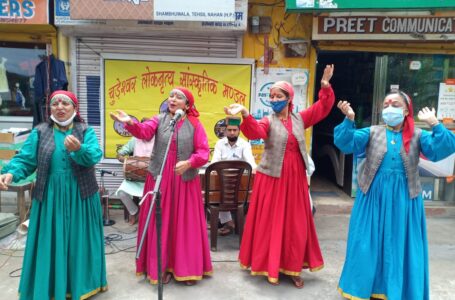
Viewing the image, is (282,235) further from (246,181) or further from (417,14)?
(417,14)

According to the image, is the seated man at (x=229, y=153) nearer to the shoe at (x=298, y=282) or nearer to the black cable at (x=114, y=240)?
the black cable at (x=114, y=240)

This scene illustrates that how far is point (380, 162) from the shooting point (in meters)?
3.34

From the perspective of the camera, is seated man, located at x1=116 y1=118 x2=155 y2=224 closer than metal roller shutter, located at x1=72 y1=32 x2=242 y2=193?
Yes

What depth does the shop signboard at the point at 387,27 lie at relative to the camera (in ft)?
19.1

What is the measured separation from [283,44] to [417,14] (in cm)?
199

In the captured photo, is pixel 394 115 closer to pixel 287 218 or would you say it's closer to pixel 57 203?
pixel 287 218

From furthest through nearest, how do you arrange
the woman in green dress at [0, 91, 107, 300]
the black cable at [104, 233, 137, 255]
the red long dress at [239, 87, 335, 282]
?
the black cable at [104, 233, 137, 255] < the red long dress at [239, 87, 335, 282] < the woman in green dress at [0, 91, 107, 300]

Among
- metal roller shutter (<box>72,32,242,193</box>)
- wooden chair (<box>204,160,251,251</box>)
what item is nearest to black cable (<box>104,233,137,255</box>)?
wooden chair (<box>204,160,251,251</box>)

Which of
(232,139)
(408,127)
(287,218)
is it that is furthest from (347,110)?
(232,139)

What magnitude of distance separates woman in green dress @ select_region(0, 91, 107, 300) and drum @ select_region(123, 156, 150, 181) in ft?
6.87

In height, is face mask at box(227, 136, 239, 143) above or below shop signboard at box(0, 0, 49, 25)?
below

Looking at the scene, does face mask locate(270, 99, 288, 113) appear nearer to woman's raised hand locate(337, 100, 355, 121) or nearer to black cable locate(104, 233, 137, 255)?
woman's raised hand locate(337, 100, 355, 121)

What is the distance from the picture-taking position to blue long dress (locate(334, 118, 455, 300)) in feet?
10.8

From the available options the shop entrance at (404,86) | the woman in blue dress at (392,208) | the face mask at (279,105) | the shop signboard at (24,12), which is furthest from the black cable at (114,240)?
the shop entrance at (404,86)
